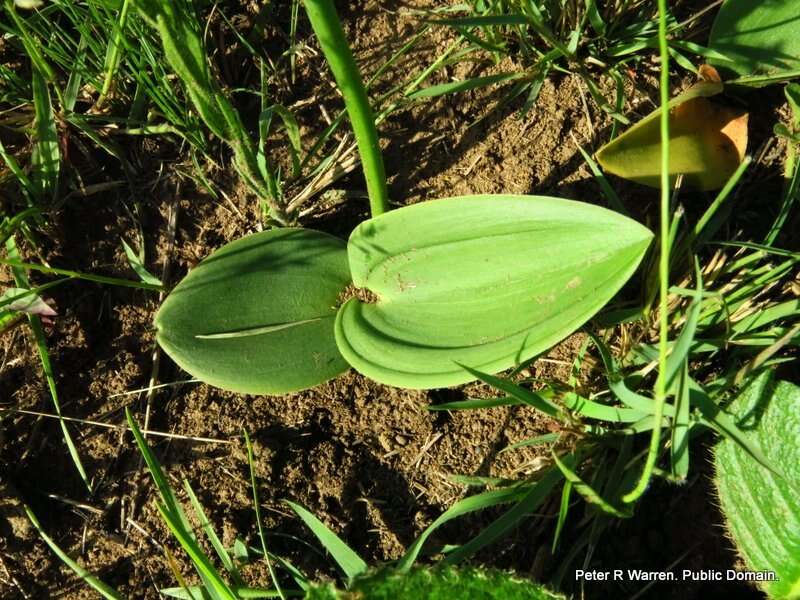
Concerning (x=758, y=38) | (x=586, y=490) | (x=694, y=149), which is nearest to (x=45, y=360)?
(x=586, y=490)

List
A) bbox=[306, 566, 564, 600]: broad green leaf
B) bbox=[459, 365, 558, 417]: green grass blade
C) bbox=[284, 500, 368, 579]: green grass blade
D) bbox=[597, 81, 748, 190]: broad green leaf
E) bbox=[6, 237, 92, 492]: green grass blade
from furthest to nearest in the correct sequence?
bbox=[6, 237, 92, 492]: green grass blade → bbox=[597, 81, 748, 190]: broad green leaf → bbox=[284, 500, 368, 579]: green grass blade → bbox=[459, 365, 558, 417]: green grass blade → bbox=[306, 566, 564, 600]: broad green leaf

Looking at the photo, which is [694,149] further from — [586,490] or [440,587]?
[440,587]

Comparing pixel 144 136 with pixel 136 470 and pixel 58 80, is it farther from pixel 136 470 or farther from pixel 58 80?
pixel 136 470

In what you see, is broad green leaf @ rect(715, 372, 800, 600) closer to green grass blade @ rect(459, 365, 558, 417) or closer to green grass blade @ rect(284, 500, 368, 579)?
green grass blade @ rect(459, 365, 558, 417)

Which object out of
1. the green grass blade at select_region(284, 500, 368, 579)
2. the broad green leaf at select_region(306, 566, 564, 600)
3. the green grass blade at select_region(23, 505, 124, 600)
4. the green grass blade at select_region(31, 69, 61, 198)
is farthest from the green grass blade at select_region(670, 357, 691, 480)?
the green grass blade at select_region(31, 69, 61, 198)

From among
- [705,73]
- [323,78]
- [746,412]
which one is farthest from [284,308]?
[705,73]

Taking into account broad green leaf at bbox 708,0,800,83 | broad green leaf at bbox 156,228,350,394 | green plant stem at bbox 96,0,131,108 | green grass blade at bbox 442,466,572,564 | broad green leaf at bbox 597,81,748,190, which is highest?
green plant stem at bbox 96,0,131,108

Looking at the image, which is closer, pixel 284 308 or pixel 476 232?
pixel 476 232
